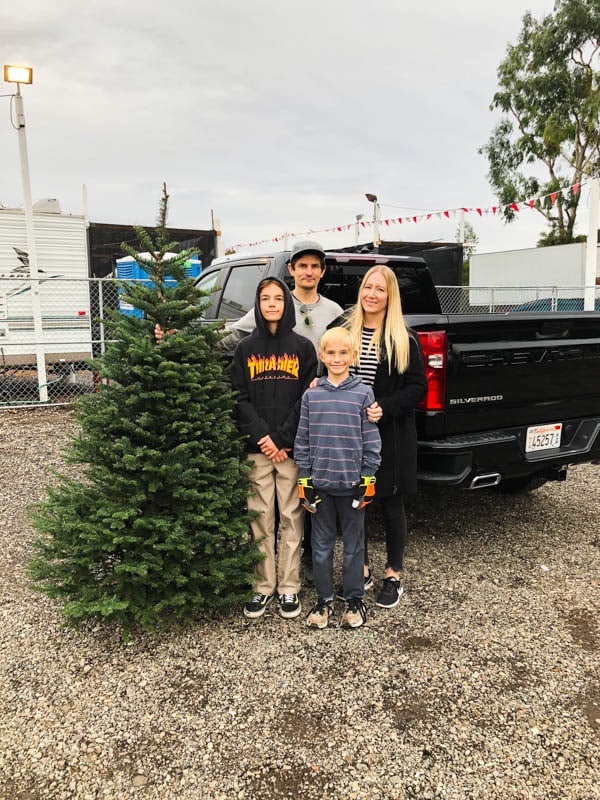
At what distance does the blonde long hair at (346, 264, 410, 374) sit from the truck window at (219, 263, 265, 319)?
4.84ft

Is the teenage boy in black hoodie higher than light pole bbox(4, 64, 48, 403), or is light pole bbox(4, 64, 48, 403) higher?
light pole bbox(4, 64, 48, 403)

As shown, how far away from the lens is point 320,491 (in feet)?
9.87

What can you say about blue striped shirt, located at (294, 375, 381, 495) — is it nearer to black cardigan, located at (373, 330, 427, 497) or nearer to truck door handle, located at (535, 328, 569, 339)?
black cardigan, located at (373, 330, 427, 497)

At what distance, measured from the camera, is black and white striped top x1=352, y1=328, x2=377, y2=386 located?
319 centimetres

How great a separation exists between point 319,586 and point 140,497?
1047 millimetres

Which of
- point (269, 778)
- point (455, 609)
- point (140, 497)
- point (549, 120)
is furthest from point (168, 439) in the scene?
point (549, 120)

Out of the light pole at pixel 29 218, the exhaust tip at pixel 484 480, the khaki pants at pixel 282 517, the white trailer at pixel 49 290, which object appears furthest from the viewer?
the white trailer at pixel 49 290

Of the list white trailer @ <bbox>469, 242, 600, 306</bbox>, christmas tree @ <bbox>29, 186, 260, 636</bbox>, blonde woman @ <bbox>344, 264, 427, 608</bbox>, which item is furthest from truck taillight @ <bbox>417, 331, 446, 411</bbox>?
white trailer @ <bbox>469, 242, 600, 306</bbox>

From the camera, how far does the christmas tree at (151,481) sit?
2787 millimetres

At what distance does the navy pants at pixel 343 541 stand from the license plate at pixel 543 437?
1.27 metres

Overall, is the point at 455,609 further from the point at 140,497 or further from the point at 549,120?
the point at 549,120

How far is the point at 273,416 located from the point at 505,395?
1405mm

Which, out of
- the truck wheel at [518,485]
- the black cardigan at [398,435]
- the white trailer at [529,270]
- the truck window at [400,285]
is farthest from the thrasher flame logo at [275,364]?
the white trailer at [529,270]

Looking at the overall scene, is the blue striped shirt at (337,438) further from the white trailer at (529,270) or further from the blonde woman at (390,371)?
the white trailer at (529,270)
